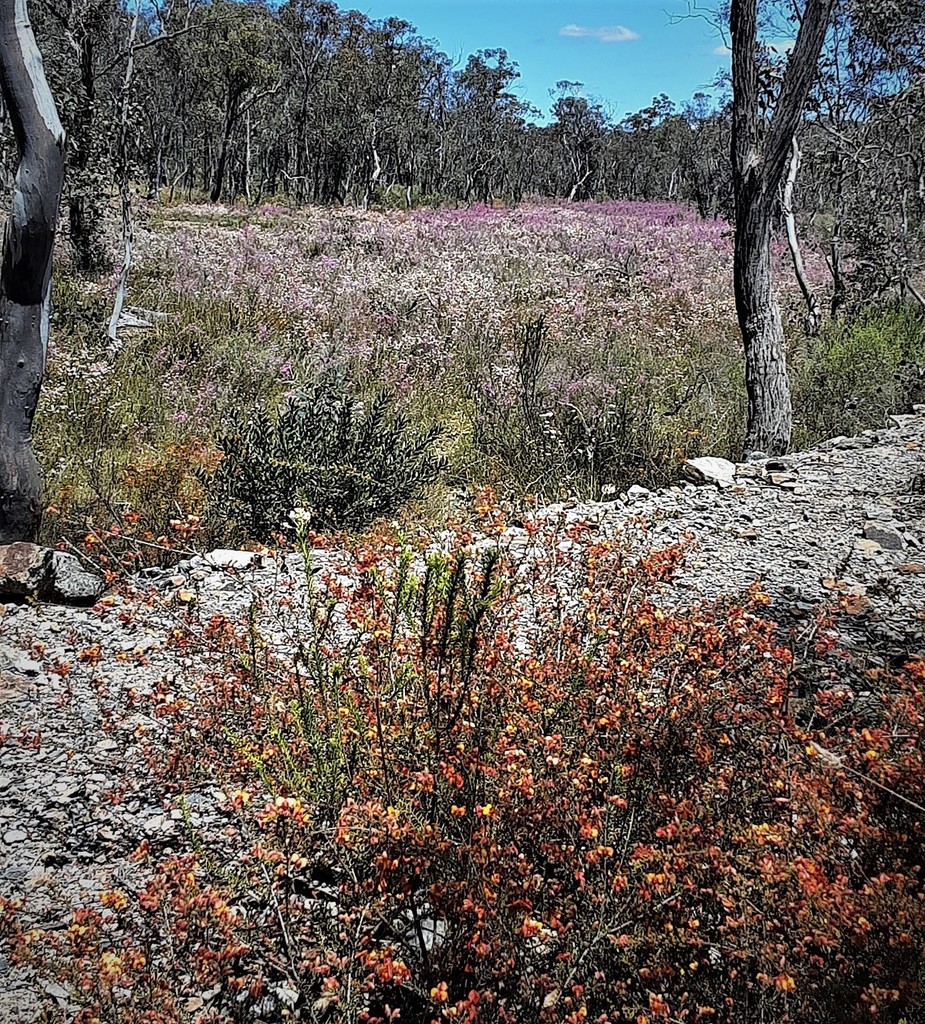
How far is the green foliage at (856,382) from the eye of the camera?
7.82 metres

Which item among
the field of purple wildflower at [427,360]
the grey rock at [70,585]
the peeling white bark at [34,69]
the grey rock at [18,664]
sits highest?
the peeling white bark at [34,69]

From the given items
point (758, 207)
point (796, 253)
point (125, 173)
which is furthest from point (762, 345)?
point (125, 173)

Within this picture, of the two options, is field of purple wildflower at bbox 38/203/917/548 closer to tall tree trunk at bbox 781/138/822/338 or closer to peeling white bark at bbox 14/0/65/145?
tall tree trunk at bbox 781/138/822/338

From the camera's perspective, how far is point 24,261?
4.56m

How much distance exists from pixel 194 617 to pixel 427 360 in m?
5.66

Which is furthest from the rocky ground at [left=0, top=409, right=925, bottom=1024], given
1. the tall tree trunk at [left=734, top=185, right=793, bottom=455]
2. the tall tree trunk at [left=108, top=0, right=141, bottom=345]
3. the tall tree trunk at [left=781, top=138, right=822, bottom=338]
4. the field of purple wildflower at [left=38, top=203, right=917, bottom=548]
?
the tall tree trunk at [left=108, top=0, right=141, bottom=345]

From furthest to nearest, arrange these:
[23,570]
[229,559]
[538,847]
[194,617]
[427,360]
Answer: [427,360] < [229,559] < [23,570] < [194,617] < [538,847]

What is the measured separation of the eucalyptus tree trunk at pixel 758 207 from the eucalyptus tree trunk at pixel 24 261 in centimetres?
512

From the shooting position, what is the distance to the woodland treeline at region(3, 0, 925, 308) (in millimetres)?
11727

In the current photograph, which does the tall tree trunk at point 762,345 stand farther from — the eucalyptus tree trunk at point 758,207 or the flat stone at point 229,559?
the flat stone at point 229,559

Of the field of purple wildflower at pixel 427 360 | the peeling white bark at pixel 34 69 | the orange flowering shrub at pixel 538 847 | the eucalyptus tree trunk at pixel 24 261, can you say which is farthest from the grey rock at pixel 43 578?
the peeling white bark at pixel 34 69

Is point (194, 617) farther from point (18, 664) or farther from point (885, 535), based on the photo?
point (885, 535)

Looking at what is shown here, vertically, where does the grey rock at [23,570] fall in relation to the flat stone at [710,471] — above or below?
below

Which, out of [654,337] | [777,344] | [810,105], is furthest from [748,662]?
[810,105]
